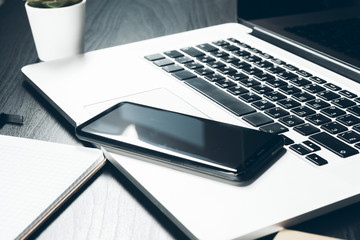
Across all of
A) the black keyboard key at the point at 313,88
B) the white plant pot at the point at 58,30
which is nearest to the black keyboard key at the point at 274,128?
the black keyboard key at the point at 313,88

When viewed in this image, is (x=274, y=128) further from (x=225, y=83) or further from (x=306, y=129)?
(x=225, y=83)

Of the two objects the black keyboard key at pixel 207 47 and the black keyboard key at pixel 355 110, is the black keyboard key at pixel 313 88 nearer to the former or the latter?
the black keyboard key at pixel 355 110

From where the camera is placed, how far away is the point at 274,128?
55 cm

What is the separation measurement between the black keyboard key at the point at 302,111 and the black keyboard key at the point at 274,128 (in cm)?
4

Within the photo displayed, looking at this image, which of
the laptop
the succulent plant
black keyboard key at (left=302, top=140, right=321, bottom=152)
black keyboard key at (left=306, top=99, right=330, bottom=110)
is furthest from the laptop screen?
the succulent plant

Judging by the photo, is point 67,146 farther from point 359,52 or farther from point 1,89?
point 359,52

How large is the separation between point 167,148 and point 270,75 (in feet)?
0.87

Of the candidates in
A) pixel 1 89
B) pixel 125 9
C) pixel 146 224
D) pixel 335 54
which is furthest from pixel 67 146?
pixel 125 9

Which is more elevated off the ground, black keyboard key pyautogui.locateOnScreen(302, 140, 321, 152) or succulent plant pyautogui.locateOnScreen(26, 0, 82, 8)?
succulent plant pyautogui.locateOnScreen(26, 0, 82, 8)

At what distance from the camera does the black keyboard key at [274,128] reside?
54cm

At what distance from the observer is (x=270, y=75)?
0.69 meters

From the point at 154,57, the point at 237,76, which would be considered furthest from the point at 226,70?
the point at 154,57

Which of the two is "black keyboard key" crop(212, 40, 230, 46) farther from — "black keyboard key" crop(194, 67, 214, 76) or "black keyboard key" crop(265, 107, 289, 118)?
"black keyboard key" crop(265, 107, 289, 118)

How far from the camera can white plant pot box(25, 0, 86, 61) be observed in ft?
2.50
